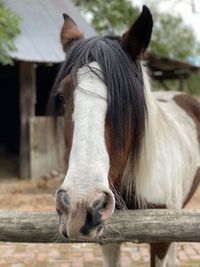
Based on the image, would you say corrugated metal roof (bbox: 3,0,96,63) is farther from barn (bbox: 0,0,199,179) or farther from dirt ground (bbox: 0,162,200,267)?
dirt ground (bbox: 0,162,200,267)

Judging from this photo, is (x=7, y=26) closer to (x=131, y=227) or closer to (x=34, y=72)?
(x=131, y=227)

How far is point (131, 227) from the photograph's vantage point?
6.08 ft

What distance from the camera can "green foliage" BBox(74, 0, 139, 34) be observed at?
1078 cm

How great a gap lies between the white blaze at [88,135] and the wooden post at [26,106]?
5741 mm

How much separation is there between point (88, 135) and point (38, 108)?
8873mm

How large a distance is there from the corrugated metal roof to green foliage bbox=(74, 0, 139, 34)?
260cm

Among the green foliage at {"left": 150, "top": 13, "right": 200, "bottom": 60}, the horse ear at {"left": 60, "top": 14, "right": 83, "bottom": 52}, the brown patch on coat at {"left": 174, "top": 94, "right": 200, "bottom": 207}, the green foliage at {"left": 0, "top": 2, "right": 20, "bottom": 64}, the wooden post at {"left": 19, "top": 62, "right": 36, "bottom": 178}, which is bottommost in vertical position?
the green foliage at {"left": 150, "top": 13, "right": 200, "bottom": 60}

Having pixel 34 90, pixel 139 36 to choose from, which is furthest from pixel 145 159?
pixel 34 90

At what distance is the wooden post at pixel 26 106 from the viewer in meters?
7.30

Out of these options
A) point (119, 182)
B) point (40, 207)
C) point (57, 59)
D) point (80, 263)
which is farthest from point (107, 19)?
point (119, 182)

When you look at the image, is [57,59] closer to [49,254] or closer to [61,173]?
[61,173]

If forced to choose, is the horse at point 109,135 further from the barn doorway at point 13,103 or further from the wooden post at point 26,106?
the barn doorway at point 13,103

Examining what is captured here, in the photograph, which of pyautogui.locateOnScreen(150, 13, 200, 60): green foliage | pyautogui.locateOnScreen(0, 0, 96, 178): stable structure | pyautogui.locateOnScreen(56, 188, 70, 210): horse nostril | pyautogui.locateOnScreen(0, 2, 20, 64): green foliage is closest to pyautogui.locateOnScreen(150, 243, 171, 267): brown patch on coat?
pyautogui.locateOnScreen(56, 188, 70, 210): horse nostril

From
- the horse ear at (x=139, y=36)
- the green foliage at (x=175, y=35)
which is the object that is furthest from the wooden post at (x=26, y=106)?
the green foliage at (x=175, y=35)
